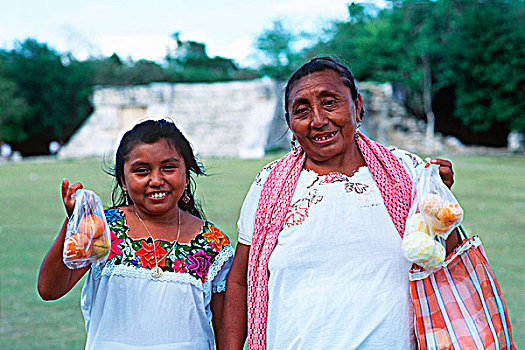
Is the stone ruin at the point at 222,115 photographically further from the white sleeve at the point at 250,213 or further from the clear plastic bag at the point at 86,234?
the clear plastic bag at the point at 86,234

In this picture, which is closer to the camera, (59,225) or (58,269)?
(58,269)

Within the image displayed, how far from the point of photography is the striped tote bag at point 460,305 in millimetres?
1771

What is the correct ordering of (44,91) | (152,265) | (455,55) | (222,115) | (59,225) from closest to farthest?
1. (152,265)
2. (59,225)
3. (222,115)
4. (455,55)
5. (44,91)

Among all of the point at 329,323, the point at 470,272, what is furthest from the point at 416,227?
the point at 329,323

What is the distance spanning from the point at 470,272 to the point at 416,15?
92.5ft

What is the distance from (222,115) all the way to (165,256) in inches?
938

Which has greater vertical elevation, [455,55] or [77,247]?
[455,55]

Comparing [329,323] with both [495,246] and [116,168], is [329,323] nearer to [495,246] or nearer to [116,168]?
[116,168]

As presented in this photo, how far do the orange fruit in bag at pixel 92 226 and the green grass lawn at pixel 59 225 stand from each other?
649mm

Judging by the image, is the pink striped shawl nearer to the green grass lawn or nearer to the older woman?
the older woman

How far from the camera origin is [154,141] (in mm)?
2141

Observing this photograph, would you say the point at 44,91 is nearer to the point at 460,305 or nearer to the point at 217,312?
the point at 217,312

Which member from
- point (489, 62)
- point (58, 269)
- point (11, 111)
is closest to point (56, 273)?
point (58, 269)

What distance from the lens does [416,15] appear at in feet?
91.7
